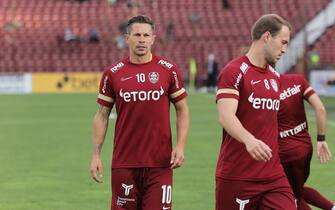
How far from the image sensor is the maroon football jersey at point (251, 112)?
632 centimetres

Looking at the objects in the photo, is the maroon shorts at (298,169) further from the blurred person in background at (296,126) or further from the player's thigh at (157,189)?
the player's thigh at (157,189)

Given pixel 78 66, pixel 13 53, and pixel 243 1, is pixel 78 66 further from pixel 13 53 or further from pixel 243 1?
pixel 243 1

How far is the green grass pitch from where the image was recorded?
1105 cm

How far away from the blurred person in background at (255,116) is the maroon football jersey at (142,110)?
29.4 inches

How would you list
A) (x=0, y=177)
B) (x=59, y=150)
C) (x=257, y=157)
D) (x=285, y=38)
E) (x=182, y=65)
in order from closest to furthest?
(x=257, y=157) < (x=285, y=38) < (x=0, y=177) < (x=59, y=150) < (x=182, y=65)

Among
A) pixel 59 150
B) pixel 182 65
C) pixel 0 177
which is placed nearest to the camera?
pixel 0 177

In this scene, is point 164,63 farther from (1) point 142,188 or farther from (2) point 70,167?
(2) point 70,167

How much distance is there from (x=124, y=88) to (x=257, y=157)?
1.62m

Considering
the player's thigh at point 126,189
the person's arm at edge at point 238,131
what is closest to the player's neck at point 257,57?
the person's arm at edge at point 238,131

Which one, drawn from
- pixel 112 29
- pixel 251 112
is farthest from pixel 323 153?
pixel 112 29

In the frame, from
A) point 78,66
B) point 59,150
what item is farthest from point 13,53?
point 59,150

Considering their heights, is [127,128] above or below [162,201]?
above

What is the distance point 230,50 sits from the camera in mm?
51594

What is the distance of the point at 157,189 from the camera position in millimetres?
7027
